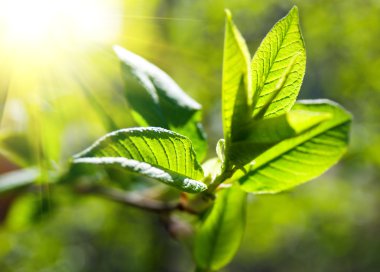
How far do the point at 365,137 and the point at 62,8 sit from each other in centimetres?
157

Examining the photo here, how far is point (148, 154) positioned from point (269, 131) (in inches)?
4.4

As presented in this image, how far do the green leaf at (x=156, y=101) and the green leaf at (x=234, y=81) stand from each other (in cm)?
16

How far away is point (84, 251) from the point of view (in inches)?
171

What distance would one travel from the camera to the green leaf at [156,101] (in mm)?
647

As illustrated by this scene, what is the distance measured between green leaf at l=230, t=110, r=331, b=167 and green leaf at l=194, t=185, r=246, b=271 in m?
0.13

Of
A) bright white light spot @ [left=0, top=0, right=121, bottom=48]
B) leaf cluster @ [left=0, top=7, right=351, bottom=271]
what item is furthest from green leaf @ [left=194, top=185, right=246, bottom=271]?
bright white light spot @ [left=0, top=0, right=121, bottom=48]

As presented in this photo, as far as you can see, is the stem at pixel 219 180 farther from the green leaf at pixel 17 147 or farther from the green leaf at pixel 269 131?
the green leaf at pixel 17 147

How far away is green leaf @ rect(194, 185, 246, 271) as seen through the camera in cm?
63

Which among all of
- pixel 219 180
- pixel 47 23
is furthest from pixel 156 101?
pixel 47 23

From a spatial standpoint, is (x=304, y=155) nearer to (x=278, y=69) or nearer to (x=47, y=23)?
(x=278, y=69)

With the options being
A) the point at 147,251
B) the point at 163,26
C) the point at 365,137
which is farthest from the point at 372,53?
the point at 147,251

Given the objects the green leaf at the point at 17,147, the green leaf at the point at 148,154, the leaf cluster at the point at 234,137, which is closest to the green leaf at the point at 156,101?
the leaf cluster at the point at 234,137

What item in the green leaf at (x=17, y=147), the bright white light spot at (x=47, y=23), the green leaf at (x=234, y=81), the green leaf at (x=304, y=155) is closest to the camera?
the green leaf at (x=234, y=81)

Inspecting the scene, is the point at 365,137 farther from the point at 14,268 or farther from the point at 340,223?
the point at 14,268
